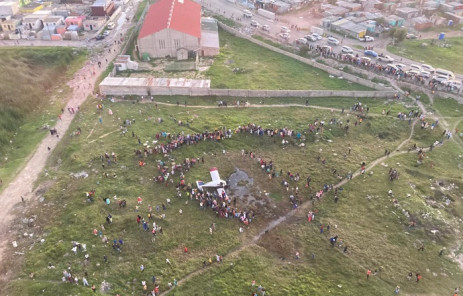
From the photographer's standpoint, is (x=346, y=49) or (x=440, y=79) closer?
(x=440, y=79)

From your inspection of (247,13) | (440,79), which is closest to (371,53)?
(440,79)

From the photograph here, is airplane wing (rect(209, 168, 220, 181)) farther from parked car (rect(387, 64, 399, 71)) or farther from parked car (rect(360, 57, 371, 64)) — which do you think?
parked car (rect(387, 64, 399, 71))

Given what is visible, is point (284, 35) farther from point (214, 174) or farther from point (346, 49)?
point (214, 174)

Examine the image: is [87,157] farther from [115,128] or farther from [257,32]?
[257,32]

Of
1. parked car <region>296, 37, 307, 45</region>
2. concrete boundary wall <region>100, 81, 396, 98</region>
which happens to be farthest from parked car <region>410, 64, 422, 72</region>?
parked car <region>296, 37, 307, 45</region>

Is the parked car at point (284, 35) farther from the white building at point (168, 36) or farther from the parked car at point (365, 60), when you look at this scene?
the white building at point (168, 36)

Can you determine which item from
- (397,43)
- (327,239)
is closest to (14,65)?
(327,239)
